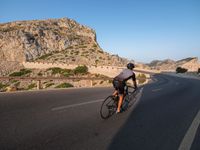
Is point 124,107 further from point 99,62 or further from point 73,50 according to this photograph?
point 73,50

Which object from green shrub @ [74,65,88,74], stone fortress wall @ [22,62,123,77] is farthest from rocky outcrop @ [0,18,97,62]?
green shrub @ [74,65,88,74]

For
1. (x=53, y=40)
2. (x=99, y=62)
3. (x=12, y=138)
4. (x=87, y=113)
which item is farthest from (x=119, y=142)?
(x=53, y=40)

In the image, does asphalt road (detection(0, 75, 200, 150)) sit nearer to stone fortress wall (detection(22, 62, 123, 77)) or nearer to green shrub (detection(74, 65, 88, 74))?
stone fortress wall (detection(22, 62, 123, 77))

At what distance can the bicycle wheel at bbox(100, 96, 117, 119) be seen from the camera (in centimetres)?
774

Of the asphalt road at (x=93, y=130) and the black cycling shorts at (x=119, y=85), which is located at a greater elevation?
the black cycling shorts at (x=119, y=85)

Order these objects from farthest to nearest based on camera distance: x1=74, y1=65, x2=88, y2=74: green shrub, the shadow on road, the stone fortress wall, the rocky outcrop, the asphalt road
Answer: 1. the rocky outcrop
2. x1=74, y1=65, x2=88, y2=74: green shrub
3. the stone fortress wall
4. the shadow on road
5. the asphalt road

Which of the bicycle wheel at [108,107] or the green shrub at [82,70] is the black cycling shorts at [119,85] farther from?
the green shrub at [82,70]

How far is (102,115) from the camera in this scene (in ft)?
25.0

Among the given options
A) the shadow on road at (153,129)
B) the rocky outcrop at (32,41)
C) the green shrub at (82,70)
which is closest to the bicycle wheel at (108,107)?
the shadow on road at (153,129)

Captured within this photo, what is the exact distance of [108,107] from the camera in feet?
26.2

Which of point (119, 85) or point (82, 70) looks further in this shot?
point (82, 70)

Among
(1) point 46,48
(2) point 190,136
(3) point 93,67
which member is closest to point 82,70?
(3) point 93,67

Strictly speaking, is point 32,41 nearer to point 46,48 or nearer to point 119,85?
point 46,48

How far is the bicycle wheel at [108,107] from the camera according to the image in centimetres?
774
